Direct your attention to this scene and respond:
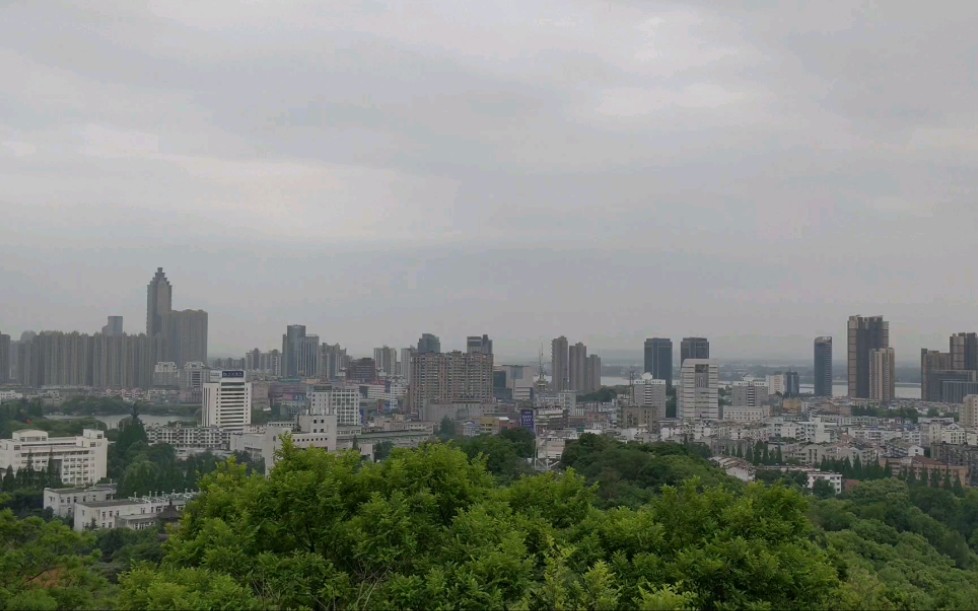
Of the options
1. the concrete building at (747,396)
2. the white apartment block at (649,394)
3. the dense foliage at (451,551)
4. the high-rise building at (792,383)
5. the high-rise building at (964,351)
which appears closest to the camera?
the dense foliage at (451,551)

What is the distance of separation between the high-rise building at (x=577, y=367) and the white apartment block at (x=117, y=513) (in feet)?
90.0

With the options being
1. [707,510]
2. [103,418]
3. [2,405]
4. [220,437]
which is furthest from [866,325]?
[707,510]

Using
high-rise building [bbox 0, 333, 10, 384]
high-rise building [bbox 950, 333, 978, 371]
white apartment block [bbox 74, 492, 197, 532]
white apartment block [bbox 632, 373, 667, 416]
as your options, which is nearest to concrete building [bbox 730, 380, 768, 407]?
white apartment block [bbox 632, 373, 667, 416]

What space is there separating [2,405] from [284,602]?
82.5ft

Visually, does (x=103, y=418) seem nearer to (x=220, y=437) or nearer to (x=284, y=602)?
(x=220, y=437)

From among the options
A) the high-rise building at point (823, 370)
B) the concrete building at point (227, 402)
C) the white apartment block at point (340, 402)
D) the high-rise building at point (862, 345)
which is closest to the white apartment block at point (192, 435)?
the concrete building at point (227, 402)

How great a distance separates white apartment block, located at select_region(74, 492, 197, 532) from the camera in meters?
11.4

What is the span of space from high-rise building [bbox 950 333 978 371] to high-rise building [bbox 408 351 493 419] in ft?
59.3

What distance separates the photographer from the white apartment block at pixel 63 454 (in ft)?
52.4

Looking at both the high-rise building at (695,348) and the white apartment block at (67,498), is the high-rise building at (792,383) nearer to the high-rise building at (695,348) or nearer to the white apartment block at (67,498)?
the high-rise building at (695,348)

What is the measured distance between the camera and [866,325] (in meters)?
34.8

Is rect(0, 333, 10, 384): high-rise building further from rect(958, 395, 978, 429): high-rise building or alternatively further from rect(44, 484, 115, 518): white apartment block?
rect(958, 395, 978, 429): high-rise building

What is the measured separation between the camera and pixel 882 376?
118ft

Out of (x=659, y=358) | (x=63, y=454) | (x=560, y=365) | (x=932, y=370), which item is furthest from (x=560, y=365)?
(x=63, y=454)
